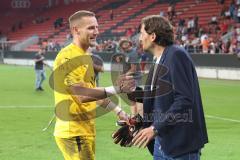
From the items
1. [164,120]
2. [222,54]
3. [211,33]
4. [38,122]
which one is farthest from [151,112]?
[211,33]

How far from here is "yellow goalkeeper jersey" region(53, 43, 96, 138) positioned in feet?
17.2

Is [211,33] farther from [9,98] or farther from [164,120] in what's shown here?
[164,120]

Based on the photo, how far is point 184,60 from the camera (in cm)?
432

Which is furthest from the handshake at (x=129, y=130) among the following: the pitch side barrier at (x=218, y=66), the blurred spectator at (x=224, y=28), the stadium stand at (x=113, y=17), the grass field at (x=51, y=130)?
the blurred spectator at (x=224, y=28)

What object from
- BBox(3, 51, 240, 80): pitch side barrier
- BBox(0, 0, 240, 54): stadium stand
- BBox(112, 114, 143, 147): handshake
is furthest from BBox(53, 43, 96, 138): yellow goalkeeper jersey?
BBox(0, 0, 240, 54): stadium stand

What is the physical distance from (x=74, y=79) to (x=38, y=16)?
67.2 meters

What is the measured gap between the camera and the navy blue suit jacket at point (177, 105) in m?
4.29

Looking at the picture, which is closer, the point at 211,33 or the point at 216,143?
the point at 216,143

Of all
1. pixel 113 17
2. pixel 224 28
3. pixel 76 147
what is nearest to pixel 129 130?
pixel 76 147

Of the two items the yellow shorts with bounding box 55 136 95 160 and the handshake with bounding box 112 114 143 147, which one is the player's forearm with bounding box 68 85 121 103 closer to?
the handshake with bounding box 112 114 143 147

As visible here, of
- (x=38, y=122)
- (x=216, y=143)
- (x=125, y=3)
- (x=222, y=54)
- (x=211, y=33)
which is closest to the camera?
(x=216, y=143)

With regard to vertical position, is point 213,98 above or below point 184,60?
below

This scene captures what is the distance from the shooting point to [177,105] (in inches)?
169

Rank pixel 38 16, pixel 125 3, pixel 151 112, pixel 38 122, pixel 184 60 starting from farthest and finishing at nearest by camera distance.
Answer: pixel 38 16 → pixel 125 3 → pixel 38 122 → pixel 151 112 → pixel 184 60
